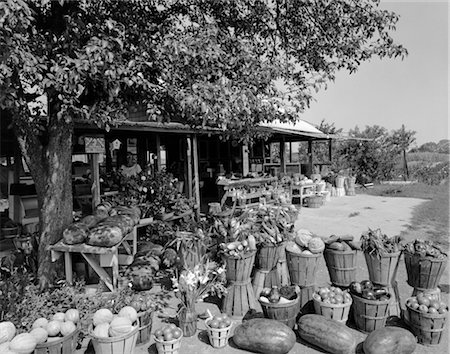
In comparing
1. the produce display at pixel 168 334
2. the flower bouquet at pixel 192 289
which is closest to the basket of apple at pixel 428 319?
the flower bouquet at pixel 192 289

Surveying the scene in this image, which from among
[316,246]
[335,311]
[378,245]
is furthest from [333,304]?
[378,245]

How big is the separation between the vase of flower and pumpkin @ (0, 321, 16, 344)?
1.49 m

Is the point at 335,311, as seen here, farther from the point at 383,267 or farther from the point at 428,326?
the point at 428,326

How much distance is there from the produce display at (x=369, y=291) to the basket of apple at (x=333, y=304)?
9 cm

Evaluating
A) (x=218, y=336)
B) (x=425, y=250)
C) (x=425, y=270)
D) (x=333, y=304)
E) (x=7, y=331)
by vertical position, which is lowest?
(x=218, y=336)

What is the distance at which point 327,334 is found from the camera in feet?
10.5

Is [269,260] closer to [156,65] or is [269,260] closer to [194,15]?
[156,65]

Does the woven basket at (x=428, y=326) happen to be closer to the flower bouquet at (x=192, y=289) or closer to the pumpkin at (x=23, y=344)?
the flower bouquet at (x=192, y=289)

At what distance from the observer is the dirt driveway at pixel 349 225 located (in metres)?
3.32

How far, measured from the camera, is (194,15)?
17.1 feet

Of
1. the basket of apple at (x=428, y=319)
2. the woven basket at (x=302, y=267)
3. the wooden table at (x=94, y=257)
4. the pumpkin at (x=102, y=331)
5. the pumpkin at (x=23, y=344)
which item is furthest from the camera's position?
the wooden table at (x=94, y=257)

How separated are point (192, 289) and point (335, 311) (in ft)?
4.80

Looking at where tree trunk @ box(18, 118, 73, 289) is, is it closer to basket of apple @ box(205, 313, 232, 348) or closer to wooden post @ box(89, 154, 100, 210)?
wooden post @ box(89, 154, 100, 210)

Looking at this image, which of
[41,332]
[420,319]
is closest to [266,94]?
[420,319]
